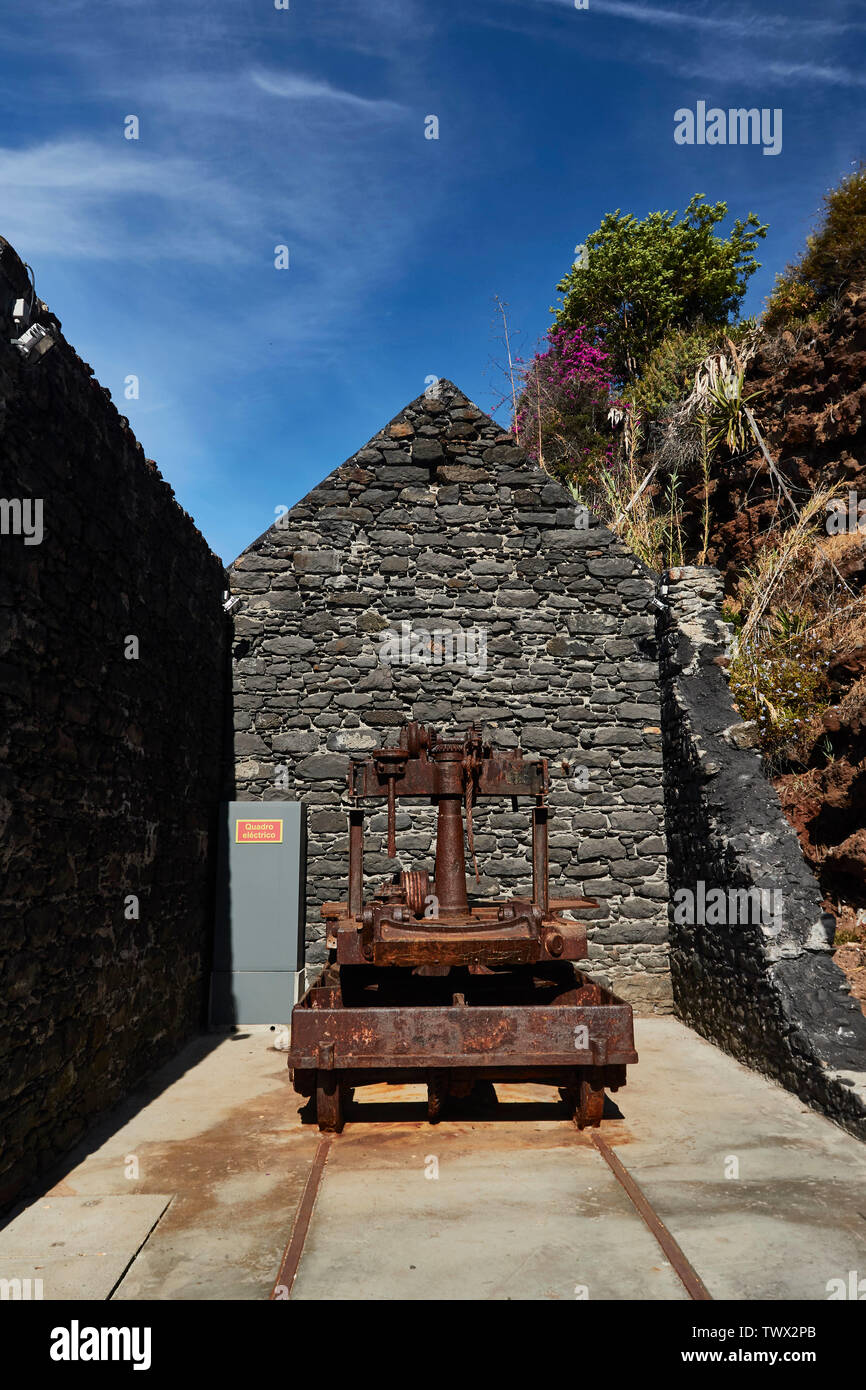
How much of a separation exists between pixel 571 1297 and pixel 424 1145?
1.84 meters

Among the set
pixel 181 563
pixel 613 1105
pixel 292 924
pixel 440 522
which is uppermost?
pixel 440 522

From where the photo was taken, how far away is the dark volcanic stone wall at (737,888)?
5.42m

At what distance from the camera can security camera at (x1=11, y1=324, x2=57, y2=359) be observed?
4215mm

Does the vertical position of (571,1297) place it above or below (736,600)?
below

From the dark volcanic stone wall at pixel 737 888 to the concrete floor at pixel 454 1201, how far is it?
1.16 feet

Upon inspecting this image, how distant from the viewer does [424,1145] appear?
190 inches

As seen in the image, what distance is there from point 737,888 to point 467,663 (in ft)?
10.8

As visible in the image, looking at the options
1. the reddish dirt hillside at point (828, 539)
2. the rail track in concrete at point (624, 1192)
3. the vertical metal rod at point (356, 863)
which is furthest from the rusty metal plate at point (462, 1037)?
the reddish dirt hillside at point (828, 539)

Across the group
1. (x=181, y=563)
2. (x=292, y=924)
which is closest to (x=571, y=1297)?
(x=292, y=924)

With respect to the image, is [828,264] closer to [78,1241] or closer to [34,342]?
[34,342]

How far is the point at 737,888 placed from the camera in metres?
6.61

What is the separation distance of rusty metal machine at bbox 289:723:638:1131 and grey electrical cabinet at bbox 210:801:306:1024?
80.3 inches

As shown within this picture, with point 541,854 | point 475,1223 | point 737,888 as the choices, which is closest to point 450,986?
point 541,854
